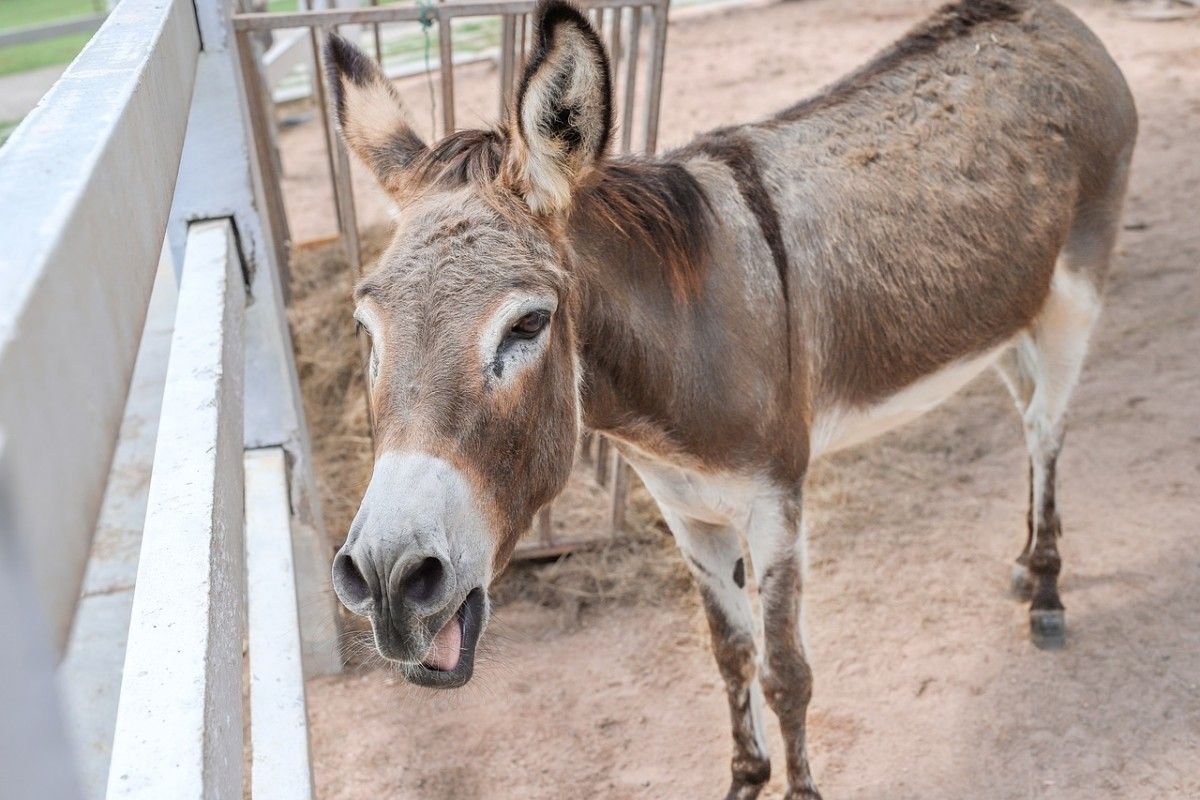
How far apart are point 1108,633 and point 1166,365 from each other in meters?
2.04

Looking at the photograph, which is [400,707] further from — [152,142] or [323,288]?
[323,288]

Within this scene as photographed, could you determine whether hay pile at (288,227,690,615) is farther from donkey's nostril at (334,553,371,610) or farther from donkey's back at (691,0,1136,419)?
donkey's nostril at (334,553,371,610)

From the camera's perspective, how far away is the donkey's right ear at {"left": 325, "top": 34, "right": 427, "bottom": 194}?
7.97 feet

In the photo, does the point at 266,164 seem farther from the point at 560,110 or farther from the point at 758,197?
the point at 560,110

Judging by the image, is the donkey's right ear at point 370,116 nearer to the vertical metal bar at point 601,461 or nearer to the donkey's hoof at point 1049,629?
the vertical metal bar at point 601,461

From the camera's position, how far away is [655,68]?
3537 mm

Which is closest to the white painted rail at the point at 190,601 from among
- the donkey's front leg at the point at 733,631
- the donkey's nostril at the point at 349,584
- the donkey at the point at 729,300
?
the donkey's nostril at the point at 349,584

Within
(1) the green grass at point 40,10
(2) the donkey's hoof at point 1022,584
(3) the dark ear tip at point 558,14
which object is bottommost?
(1) the green grass at point 40,10

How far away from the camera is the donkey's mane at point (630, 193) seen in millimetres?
2158

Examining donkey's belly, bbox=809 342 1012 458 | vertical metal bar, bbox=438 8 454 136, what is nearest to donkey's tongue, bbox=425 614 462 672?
donkey's belly, bbox=809 342 1012 458

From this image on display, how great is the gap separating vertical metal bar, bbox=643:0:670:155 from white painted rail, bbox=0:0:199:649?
2.37m

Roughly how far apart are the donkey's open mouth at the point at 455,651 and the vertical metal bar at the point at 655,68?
6.45 feet

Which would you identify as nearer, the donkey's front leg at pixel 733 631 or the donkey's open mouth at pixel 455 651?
the donkey's open mouth at pixel 455 651

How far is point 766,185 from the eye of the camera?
9.51 feet
